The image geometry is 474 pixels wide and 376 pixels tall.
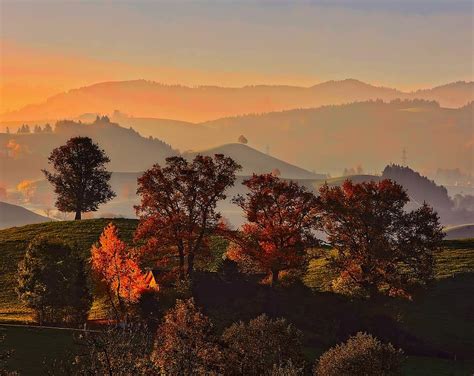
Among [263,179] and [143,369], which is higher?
[263,179]

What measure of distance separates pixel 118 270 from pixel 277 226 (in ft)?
66.6

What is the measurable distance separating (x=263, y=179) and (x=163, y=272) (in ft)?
56.6

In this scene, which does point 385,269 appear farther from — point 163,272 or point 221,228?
point 163,272

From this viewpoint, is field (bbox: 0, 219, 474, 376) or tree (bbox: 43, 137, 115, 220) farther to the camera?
tree (bbox: 43, 137, 115, 220)

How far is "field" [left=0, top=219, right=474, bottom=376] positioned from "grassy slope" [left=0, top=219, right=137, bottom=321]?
1.53 feet

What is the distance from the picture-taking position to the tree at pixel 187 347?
138 feet

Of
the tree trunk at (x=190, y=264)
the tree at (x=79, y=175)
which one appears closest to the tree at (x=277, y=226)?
the tree trunk at (x=190, y=264)

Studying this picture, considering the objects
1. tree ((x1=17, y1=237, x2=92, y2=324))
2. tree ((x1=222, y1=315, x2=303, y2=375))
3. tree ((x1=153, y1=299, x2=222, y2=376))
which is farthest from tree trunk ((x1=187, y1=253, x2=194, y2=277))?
tree ((x1=153, y1=299, x2=222, y2=376))

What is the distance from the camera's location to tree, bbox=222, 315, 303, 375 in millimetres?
49000

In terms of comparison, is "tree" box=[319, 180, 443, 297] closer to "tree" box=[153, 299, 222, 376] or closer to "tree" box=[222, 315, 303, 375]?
"tree" box=[222, 315, 303, 375]

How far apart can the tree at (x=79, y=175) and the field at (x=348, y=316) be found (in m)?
33.0

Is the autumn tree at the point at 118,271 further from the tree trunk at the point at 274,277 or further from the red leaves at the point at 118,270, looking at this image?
the tree trunk at the point at 274,277

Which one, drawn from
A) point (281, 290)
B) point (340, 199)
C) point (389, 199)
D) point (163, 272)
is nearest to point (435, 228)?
point (389, 199)

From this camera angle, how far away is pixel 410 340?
79875 mm
